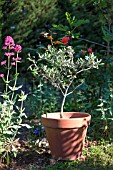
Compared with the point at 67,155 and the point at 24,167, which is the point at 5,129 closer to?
the point at 24,167

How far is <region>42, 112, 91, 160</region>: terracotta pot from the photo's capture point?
11.6 feet

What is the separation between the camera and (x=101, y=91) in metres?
4.55

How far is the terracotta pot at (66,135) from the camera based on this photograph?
3527mm

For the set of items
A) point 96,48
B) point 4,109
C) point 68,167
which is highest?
point 96,48

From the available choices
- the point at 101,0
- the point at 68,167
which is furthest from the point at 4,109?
the point at 101,0

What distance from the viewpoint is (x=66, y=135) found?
3.57 m

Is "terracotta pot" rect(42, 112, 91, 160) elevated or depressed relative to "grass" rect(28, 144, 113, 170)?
elevated

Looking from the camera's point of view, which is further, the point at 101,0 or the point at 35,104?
the point at 35,104

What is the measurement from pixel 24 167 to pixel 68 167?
447 millimetres

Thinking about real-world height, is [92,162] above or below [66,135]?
below

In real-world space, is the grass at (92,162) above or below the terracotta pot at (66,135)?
below

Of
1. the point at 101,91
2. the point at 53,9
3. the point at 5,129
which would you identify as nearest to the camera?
the point at 5,129

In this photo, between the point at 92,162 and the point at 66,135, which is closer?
the point at 66,135

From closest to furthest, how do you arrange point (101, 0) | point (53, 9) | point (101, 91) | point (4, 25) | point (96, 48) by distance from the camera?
1. point (101, 0)
2. point (101, 91)
3. point (4, 25)
4. point (53, 9)
5. point (96, 48)
